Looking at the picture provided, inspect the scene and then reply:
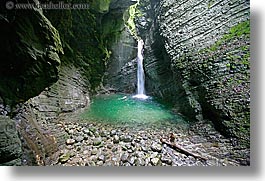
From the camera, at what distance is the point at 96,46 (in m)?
6.46

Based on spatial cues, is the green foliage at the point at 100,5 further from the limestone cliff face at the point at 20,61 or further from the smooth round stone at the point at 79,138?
the smooth round stone at the point at 79,138

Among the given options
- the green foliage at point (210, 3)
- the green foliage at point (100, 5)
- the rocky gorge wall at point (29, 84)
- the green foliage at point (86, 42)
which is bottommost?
the rocky gorge wall at point (29, 84)

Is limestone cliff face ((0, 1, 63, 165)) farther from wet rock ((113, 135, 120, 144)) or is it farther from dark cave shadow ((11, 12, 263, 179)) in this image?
wet rock ((113, 135, 120, 144))

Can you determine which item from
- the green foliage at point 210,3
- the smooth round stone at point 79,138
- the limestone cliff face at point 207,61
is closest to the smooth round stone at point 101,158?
the smooth round stone at point 79,138

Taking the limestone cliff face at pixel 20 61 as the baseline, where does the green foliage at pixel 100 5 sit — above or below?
above

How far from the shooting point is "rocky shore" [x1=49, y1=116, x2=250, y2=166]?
7.89 feet

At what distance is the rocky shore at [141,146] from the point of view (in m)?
2.41

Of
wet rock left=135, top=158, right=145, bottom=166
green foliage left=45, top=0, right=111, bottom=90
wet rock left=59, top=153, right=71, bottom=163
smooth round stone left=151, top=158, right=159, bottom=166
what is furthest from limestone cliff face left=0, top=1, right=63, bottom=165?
green foliage left=45, top=0, right=111, bottom=90

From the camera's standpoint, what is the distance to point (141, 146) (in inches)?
111

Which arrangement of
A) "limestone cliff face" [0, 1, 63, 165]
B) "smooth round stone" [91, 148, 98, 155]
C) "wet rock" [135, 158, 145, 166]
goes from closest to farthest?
"limestone cliff face" [0, 1, 63, 165] < "wet rock" [135, 158, 145, 166] < "smooth round stone" [91, 148, 98, 155]

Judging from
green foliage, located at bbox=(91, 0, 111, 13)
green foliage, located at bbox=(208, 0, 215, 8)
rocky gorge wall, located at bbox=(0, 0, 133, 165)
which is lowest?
rocky gorge wall, located at bbox=(0, 0, 133, 165)

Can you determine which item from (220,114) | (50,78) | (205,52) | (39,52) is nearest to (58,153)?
(50,78)

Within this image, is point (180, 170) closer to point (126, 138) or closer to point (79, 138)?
point (126, 138)

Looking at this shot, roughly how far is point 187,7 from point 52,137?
4.28 metres
